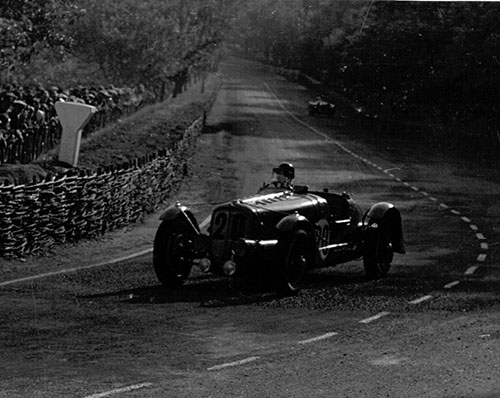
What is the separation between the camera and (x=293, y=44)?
42.8 m

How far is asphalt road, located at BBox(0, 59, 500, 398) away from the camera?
32.6 feet

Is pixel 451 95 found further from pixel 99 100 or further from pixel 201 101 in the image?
pixel 201 101

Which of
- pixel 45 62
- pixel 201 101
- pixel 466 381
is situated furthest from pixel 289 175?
pixel 201 101

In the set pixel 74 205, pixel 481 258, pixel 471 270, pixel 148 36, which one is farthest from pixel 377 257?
pixel 148 36

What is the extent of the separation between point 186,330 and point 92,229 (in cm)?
927

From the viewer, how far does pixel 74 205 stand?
20688 mm

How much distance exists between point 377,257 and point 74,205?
614cm

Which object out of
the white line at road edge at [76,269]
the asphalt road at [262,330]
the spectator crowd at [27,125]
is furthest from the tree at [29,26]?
the white line at road edge at [76,269]

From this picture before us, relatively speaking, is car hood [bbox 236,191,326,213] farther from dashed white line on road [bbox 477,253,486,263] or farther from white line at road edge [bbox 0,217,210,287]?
dashed white line on road [bbox 477,253,486,263]

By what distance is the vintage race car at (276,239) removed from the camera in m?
15.3

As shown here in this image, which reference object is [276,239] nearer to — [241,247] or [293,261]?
[293,261]

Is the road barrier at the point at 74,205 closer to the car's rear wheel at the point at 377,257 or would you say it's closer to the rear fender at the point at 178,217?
the rear fender at the point at 178,217

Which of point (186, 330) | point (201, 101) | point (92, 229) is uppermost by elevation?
point (186, 330)

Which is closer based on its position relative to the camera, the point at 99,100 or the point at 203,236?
the point at 203,236
